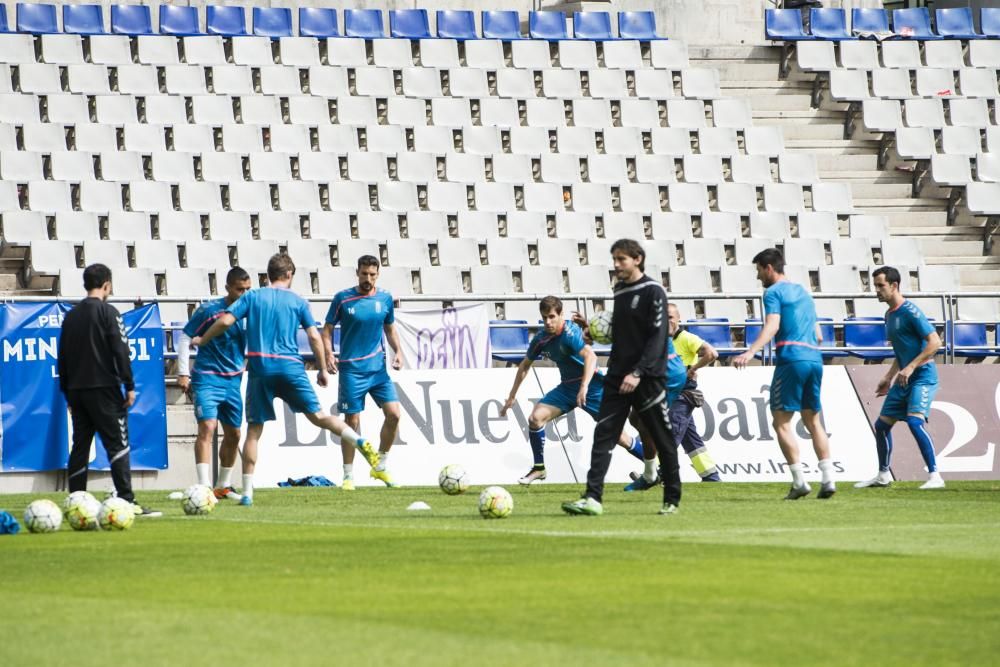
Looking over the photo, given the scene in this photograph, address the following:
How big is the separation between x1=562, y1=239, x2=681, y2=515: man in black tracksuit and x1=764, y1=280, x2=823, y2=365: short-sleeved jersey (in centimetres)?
258

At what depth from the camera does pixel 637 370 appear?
13.2m

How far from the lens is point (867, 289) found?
93.5ft

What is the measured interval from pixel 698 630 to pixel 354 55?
76.6ft

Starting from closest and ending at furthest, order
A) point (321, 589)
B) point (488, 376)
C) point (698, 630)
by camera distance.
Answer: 1. point (698, 630)
2. point (321, 589)
3. point (488, 376)

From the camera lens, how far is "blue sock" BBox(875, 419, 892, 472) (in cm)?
1836

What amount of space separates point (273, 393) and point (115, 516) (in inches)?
147

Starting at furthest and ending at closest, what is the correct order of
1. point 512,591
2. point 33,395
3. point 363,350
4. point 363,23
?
point 363,23 → point 33,395 → point 363,350 → point 512,591

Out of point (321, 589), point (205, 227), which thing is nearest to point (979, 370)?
point (205, 227)

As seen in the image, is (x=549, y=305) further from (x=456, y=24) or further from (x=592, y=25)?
(x=592, y=25)

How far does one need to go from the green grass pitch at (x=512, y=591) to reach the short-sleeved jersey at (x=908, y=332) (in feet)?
15.0

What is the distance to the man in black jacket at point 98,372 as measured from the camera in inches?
549

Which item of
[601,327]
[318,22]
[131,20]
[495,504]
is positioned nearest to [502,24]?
[318,22]

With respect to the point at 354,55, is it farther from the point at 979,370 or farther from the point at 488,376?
the point at 979,370

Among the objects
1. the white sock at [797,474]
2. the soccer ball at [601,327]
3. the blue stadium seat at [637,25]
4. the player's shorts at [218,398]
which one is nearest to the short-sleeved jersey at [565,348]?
the soccer ball at [601,327]
